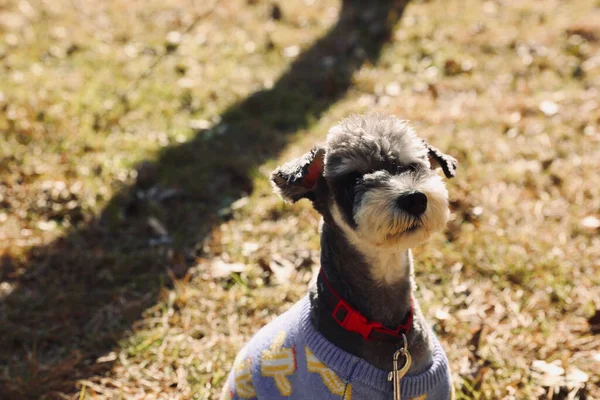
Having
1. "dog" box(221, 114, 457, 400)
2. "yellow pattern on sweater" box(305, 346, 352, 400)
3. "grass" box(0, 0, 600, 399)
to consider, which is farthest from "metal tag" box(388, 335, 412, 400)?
"grass" box(0, 0, 600, 399)

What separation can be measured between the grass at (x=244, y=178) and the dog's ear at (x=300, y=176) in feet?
5.32

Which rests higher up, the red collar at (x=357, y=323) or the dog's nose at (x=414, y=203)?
the dog's nose at (x=414, y=203)

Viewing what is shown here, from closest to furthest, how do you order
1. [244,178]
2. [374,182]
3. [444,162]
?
[374,182]
[444,162]
[244,178]

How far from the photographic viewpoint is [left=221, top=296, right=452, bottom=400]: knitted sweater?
9.21ft

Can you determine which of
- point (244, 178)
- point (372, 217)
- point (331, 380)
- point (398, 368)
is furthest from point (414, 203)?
point (244, 178)

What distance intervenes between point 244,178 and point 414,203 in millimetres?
3534

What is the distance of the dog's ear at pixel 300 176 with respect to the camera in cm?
303

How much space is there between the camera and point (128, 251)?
207 inches

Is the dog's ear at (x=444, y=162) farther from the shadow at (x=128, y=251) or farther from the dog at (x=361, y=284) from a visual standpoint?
the shadow at (x=128, y=251)

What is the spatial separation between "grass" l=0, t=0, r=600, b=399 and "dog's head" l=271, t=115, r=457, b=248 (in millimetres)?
1593

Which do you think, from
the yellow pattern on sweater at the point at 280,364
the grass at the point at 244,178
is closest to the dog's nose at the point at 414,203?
the yellow pattern on sweater at the point at 280,364

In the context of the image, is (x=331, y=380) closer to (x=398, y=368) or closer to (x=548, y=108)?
(x=398, y=368)

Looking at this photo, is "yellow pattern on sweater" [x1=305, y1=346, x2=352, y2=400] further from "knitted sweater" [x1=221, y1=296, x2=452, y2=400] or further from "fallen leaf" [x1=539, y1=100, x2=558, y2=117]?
"fallen leaf" [x1=539, y1=100, x2=558, y2=117]

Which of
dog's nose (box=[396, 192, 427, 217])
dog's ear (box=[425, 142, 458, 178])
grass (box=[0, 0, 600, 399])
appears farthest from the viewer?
grass (box=[0, 0, 600, 399])
